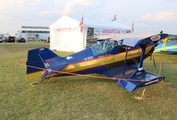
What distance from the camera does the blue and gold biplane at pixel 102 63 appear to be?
5.25m

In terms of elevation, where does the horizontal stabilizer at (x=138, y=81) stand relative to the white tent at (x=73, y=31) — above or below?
below

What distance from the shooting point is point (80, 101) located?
4.90 meters

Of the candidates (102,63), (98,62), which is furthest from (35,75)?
(102,63)

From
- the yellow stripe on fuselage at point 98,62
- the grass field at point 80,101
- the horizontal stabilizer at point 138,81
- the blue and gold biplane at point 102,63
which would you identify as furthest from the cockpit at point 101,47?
the horizontal stabilizer at point 138,81

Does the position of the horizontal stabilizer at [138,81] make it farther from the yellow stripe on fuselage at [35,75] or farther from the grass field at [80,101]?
the yellow stripe on fuselage at [35,75]

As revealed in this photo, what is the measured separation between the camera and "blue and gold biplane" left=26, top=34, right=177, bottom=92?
17.2ft

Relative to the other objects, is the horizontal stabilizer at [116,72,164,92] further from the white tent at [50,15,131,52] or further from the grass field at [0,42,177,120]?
the white tent at [50,15,131,52]

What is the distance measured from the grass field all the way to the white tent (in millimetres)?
11067

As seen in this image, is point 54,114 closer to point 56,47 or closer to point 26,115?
point 26,115

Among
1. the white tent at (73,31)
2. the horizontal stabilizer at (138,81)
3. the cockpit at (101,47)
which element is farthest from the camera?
the white tent at (73,31)

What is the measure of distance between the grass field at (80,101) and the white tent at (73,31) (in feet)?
36.3

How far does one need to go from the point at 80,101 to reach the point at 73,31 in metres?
14.0

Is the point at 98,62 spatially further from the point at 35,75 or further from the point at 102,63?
the point at 35,75

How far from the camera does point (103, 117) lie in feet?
13.2
